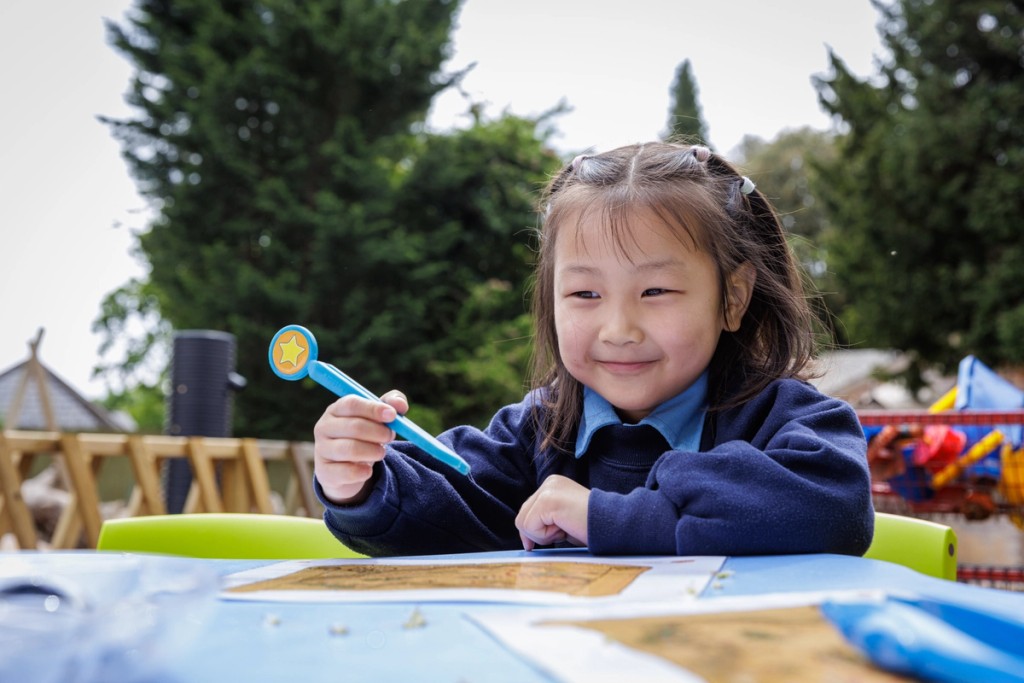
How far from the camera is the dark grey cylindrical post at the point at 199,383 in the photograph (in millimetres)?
3721

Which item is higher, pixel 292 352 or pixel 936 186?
pixel 936 186

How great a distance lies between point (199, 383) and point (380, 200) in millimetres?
4241

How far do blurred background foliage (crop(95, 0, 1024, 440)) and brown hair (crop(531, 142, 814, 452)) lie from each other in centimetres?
625

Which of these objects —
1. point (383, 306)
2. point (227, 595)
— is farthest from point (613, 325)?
point (383, 306)

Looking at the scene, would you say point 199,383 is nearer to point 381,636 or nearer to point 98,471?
point 98,471

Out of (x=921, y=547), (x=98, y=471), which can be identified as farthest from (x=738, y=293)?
(x=98, y=471)

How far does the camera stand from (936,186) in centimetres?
883

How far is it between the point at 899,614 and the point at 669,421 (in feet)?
1.91

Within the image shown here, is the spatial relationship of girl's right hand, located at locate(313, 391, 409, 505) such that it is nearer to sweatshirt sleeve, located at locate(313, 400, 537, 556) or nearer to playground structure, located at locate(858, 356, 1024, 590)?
sweatshirt sleeve, located at locate(313, 400, 537, 556)

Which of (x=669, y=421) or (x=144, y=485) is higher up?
(x=669, y=421)

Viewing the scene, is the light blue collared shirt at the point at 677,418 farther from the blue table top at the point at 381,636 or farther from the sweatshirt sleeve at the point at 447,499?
the blue table top at the point at 381,636

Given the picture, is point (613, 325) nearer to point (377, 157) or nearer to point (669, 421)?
point (669, 421)

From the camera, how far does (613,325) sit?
2.81ft

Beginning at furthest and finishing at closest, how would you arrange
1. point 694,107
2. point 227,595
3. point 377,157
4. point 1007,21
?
point 694,107 → point 1007,21 → point 377,157 → point 227,595
